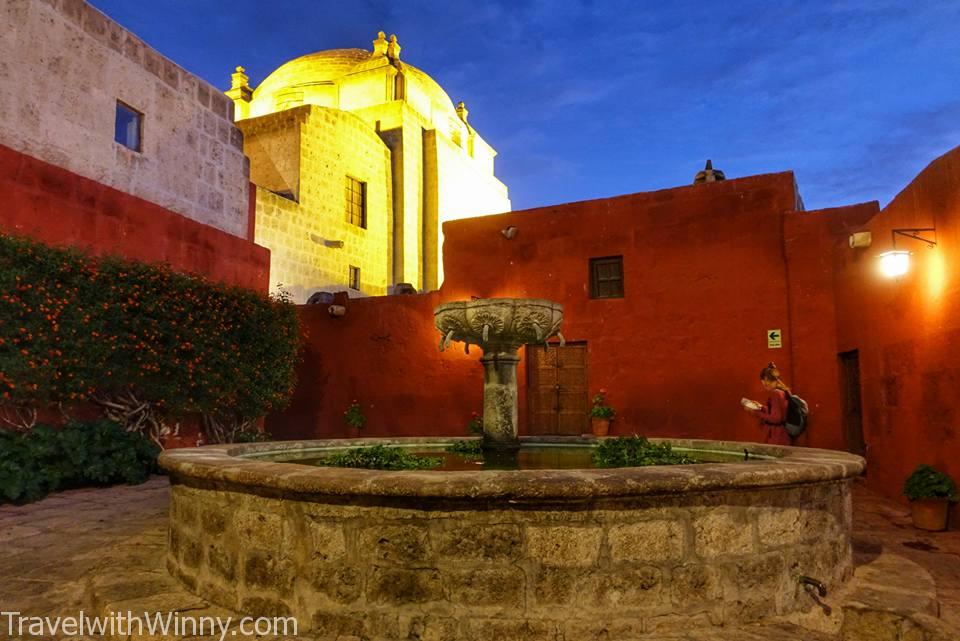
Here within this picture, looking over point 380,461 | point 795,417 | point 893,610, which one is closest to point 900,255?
point 795,417

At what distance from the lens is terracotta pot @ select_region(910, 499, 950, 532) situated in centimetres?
544

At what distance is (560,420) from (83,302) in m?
7.03

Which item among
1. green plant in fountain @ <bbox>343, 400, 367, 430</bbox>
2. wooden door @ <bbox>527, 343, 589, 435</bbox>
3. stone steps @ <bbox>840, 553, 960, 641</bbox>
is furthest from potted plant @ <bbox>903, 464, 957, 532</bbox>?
green plant in fountain @ <bbox>343, 400, 367, 430</bbox>

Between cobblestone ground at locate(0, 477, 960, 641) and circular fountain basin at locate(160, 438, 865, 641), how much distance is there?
0.27 meters

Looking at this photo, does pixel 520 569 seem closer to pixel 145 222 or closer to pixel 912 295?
pixel 912 295

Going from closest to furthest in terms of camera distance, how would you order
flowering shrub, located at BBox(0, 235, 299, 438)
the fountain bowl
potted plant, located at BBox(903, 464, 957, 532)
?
the fountain bowl
potted plant, located at BBox(903, 464, 957, 532)
flowering shrub, located at BBox(0, 235, 299, 438)

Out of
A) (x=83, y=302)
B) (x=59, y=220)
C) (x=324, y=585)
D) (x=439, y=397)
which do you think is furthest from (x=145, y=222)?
(x=324, y=585)

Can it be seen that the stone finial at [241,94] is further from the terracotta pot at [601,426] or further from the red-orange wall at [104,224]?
the terracotta pot at [601,426]

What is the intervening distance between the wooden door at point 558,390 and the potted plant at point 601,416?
29 centimetres

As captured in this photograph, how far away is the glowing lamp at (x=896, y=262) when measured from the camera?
6.23 metres

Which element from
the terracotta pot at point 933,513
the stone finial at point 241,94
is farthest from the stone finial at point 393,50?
the terracotta pot at point 933,513

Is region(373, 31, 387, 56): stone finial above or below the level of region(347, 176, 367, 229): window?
above

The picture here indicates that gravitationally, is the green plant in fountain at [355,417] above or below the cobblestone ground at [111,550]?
above

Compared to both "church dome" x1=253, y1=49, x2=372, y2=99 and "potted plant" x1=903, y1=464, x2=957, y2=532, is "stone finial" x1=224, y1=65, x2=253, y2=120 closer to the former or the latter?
"church dome" x1=253, y1=49, x2=372, y2=99
